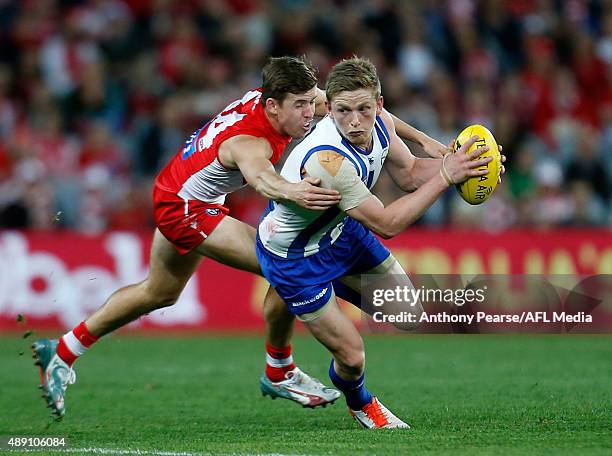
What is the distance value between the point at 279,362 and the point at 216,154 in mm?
1459

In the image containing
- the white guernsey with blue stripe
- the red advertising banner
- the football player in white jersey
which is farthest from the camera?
the red advertising banner

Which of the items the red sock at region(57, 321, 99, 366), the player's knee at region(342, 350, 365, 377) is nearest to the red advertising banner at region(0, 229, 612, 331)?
the red sock at region(57, 321, 99, 366)

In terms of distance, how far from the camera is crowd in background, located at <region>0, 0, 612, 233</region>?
559 inches

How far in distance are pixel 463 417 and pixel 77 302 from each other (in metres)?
7.05

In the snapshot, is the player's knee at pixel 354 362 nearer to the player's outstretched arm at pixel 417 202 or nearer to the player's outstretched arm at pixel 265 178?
the player's outstretched arm at pixel 417 202

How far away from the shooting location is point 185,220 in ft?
25.0

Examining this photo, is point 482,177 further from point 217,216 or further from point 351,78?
point 217,216

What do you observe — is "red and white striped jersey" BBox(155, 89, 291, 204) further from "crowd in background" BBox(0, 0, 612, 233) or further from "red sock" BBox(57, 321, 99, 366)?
"crowd in background" BBox(0, 0, 612, 233)

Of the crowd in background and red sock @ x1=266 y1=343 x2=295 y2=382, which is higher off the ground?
the crowd in background

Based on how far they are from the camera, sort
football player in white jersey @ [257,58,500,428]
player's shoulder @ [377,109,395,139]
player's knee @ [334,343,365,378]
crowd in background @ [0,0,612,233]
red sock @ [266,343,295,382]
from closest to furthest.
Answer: football player in white jersey @ [257,58,500,428]
player's knee @ [334,343,365,378]
player's shoulder @ [377,109,395,139]
red sock @ [266,343,295,382]
crowd in background @ [0,0,612,233]

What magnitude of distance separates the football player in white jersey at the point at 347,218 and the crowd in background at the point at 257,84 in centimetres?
665

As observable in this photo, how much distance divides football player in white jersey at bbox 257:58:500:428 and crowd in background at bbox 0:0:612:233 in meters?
6.65

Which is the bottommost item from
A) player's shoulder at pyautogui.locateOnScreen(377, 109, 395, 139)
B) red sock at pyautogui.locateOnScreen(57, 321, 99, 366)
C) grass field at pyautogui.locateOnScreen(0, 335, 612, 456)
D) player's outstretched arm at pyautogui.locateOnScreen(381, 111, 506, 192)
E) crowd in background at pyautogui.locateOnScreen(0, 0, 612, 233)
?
grass field at pyautogui.locateOnScreen(0, 335, 612, 456)

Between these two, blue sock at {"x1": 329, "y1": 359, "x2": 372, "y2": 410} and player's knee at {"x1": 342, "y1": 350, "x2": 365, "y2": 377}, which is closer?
player's knee at {"x1": 342, "y1": 350, "x2": 365, "y2": 377}
